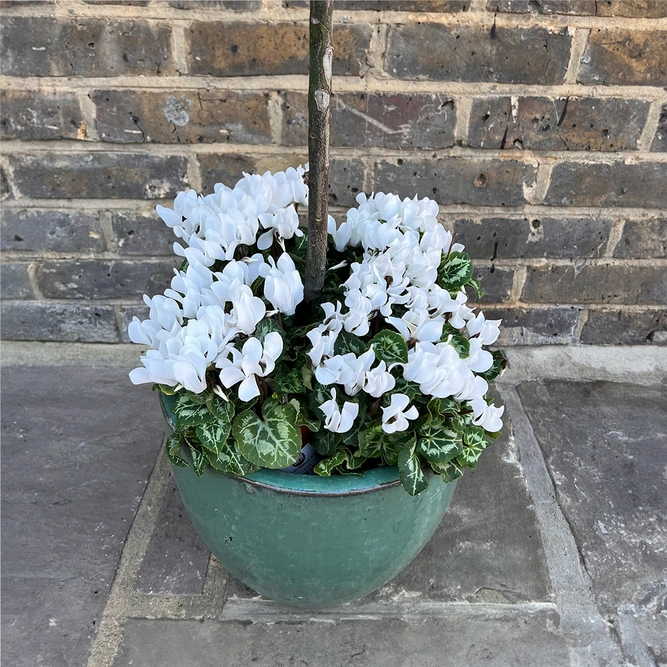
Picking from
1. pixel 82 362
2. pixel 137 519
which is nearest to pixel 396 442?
pixel 137 519

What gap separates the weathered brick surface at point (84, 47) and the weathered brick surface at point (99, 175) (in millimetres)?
163

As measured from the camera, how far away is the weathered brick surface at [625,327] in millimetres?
1474

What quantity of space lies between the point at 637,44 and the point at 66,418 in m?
1.37

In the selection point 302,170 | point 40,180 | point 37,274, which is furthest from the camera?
point 37,274

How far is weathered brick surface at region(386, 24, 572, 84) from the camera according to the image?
3.76ft

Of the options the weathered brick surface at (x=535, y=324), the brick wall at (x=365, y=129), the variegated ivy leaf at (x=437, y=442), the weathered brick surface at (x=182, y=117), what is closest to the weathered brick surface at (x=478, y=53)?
the brick wall at (x=365, y=129)

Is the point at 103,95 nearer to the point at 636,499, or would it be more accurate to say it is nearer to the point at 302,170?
the point at 302,170

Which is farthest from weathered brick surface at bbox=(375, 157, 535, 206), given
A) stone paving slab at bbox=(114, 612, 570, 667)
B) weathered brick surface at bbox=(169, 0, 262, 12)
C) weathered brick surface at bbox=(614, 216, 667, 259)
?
stone paving slab at bbox=(114, 612, 570, 667)

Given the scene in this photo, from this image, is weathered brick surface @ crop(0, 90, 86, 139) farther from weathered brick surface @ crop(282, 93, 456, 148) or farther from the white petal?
the white petal

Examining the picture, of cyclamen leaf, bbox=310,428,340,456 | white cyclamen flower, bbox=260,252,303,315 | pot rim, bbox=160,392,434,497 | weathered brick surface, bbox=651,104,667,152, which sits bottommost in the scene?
pot rim, bbox=160,392,434,497

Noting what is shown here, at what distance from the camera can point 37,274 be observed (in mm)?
1407

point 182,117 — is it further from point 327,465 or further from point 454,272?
point 327,465

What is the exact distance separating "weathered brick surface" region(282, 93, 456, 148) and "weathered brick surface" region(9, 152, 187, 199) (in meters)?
0.25

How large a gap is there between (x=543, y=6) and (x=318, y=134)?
68cm
